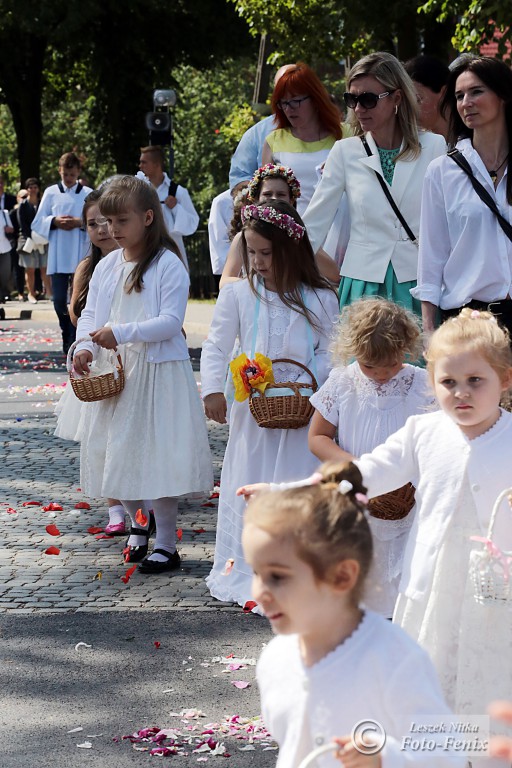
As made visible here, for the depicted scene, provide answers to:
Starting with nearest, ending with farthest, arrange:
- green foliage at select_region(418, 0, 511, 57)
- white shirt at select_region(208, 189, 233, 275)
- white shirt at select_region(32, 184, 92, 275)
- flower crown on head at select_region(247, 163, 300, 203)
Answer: flower crown on head at select_region(247, 163, 300, 203), white shirt at select_region(208, 189, 233, 275), green foliage at select_region(418, 0, 511, 57), white shirt at select_region(32, 184, 92, 275)

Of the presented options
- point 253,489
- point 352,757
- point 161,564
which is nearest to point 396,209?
point 161,564

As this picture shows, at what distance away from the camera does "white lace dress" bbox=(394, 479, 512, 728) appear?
3.56 meters

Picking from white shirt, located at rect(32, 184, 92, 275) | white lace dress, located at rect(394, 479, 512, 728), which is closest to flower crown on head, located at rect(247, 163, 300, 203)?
white lace dress, located at rect(394, 479, 512, 728)

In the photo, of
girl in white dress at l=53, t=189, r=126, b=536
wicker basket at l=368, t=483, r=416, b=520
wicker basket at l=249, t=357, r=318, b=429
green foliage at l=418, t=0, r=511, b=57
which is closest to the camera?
wicker basket at l=368, t=483, r=416, b=520

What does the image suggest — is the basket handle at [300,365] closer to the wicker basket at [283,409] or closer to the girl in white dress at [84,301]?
the wicker basket at [283,409]

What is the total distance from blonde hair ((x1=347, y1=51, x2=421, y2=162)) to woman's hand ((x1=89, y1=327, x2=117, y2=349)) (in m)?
1.58

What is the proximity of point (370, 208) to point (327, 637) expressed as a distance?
3760mm

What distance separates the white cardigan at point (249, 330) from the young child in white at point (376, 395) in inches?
30.7

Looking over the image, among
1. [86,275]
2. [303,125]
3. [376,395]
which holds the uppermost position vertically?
[303,125]

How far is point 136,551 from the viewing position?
6621 millimetres

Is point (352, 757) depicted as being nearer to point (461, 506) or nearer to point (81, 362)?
point (461, 506)

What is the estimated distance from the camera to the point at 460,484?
12.1ft

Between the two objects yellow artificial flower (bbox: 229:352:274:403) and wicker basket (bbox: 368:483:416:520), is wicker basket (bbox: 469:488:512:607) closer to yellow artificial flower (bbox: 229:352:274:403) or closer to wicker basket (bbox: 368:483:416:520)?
wicker basket (bbox: 368:483:416:520)

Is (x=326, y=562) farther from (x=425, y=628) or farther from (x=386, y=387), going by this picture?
(x=386, y=387)
